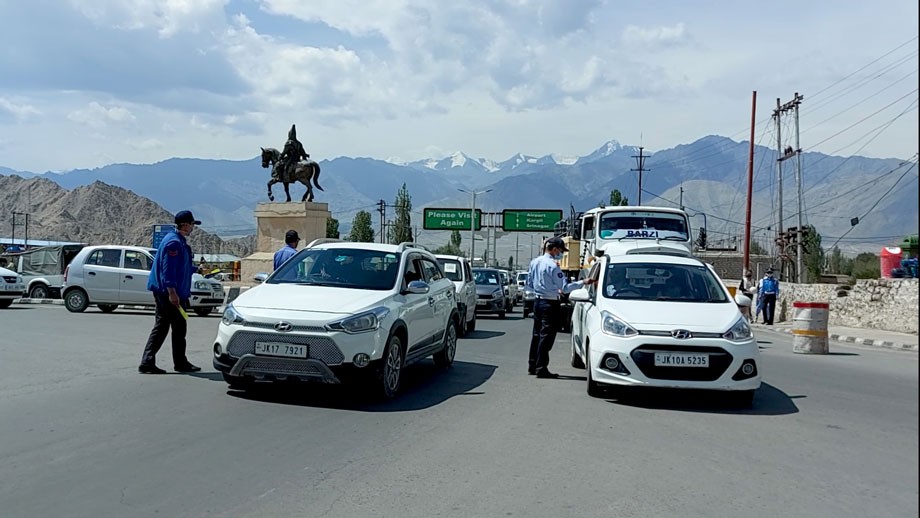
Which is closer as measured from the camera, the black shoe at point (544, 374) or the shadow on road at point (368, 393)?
the shadow on road at point (368, 393)

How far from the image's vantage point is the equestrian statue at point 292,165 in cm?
3703

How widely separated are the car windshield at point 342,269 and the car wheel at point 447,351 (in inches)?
Answer: 78.1

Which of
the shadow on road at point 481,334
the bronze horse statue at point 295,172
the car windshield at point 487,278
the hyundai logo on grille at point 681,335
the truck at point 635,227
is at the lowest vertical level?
the shadow on road at point 481,334

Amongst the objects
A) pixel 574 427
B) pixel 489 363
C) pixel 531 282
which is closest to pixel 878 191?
pixel 574 427

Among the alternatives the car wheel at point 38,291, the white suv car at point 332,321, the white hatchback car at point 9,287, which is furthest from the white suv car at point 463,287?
the car wheel at point 38,291

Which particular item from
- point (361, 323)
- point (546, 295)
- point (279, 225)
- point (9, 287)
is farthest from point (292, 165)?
point (361, 323)

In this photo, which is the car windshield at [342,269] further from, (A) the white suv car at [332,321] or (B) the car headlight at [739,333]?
(B) the car headlight at [739,333]

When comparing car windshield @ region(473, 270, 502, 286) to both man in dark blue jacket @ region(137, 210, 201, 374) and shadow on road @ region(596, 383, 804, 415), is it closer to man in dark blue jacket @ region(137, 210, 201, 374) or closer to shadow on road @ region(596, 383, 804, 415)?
shadow on road @ region(596, 383, 804, 415)

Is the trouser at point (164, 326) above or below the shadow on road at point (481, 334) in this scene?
above

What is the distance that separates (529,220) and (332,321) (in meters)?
57.0

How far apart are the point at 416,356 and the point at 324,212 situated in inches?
1058

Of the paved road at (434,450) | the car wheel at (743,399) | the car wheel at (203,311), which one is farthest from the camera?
the car wheel at (203,311)

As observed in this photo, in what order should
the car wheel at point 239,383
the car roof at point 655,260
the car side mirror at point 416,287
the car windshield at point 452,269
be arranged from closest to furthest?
the car wheel at point 239,383, the car side mirror at point 416,287, the car roof at point 655,260, the car windshield at point 452,269

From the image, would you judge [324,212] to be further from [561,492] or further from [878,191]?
[878,191]
